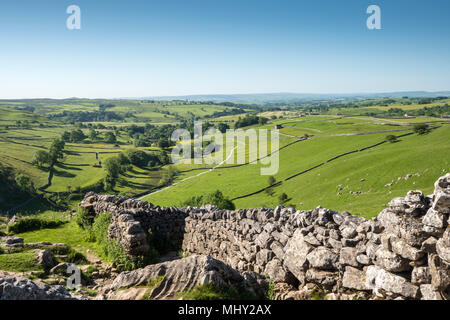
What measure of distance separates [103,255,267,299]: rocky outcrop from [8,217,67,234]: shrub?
14.6 metres

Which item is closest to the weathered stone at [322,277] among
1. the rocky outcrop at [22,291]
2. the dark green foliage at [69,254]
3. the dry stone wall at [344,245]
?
the dry stone wall at [344,245]

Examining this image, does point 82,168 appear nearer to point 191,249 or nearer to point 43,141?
point 43,141

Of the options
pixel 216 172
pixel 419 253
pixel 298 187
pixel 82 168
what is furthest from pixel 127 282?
pixel 82 168

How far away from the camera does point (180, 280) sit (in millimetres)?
6957

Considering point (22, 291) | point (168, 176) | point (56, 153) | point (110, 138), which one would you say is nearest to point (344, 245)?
point (22, 291)

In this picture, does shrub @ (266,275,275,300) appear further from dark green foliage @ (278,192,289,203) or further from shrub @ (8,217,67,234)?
dark green foliage @ (278,192,289,203)

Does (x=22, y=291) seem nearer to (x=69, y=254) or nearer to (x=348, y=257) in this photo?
(x=348, y=257)

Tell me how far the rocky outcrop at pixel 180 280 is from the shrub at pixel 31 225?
14.6 metres

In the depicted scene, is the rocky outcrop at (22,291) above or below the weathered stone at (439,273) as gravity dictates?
below

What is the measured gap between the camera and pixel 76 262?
41.0 feet

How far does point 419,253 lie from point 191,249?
10.1 m

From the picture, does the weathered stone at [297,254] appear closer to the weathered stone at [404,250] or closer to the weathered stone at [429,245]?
the weathered stone at [404,250]

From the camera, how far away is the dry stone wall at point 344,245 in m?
5.79

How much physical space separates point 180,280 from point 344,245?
14.7 ft
